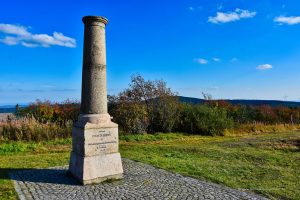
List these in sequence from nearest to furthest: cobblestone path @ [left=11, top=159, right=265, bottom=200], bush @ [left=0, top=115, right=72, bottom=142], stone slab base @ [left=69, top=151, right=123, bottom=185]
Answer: cobblestone path @ [left=11, top=159, right=265, bottom=200], stone slab base @ [left=69, top=151, right=123, bottom=185], bush @ [left=0, top=115, right=72, bottom=142]

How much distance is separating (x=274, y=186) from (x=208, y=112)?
1227cm

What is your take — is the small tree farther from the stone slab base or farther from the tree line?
the stone slab base

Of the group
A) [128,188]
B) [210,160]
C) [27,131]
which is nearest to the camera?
[128,188]

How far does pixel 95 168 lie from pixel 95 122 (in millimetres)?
1063

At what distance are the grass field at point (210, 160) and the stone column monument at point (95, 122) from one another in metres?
1.73

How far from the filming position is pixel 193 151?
13.2 m

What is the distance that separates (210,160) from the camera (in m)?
11.3

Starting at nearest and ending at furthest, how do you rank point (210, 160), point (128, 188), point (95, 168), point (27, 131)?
point (128, 188) < point (95, 168) < point (210, 160) < point (27, 131)

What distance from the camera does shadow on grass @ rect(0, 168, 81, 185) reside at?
8164mm

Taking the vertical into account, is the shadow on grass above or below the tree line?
below

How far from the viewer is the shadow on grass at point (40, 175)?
8164 mm

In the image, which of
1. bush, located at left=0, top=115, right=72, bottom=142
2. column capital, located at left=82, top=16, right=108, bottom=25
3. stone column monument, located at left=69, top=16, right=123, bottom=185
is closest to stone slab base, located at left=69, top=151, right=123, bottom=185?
stone column monument, located at left=69, top=16, right=123, bottom=185

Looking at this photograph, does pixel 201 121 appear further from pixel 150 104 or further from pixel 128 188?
pixel 128 188

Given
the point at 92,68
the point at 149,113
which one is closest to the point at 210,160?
the point at 92,68
